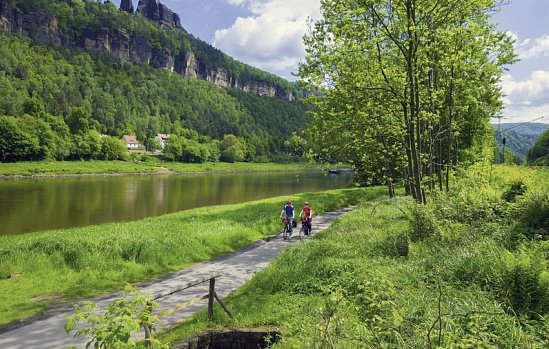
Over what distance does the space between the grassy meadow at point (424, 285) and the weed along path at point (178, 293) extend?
1.08 m

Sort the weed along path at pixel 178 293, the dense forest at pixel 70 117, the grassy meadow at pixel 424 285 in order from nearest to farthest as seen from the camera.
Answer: the grassy meadow at pixel 424 285, the weed along path at pixel 178 293, the dense forest at pixel 70 117

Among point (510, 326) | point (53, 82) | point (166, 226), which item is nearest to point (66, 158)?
point (53, 82)

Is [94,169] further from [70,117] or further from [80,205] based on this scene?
[80,205]

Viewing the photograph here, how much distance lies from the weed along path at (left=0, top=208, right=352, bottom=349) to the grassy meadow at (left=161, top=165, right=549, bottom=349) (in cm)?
108

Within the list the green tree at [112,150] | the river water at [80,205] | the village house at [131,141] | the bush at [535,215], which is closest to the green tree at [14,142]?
the green tree at [112,150]

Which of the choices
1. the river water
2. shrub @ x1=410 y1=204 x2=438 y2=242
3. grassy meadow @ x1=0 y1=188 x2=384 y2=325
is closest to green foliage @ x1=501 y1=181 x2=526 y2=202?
shrub @ x1=410 y1=204 x2=438 y2=242

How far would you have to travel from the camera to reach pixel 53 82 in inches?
6166

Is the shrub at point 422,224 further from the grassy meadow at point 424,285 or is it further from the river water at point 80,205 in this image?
the river water at point 80,205

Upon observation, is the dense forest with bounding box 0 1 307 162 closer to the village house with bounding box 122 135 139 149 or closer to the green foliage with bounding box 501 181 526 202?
the village house with bounding box 122 135 139 149

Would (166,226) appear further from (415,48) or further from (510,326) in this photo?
(510,326)

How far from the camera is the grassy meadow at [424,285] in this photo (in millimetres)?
5617

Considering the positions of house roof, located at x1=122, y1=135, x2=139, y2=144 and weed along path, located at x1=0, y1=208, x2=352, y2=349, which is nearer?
weed along path, located at x1=0, y1=208, x2=352, y2=349

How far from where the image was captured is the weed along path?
9.19 m

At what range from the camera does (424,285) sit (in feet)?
27.2
